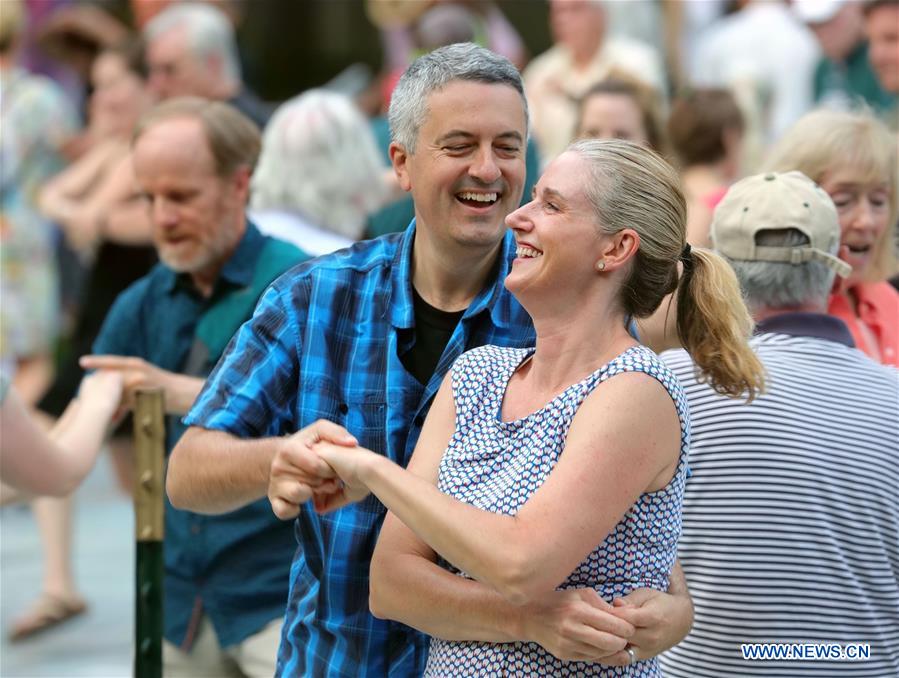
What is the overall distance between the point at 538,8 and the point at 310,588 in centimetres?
976

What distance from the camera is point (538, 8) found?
12.1 meters

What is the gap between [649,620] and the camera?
8.21 ft

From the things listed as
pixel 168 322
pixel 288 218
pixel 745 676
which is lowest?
pixel 745 676

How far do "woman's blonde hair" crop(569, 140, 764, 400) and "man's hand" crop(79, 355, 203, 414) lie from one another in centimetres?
150

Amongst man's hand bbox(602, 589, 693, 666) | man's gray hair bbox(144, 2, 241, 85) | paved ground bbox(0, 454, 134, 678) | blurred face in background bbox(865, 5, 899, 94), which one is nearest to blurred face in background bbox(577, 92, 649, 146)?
blurred face in background bbox(865, 5, 899, 94)

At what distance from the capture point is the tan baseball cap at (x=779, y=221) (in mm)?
3223

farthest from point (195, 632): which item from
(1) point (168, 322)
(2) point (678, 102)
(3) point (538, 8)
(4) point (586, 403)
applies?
(3) point (538, 8)

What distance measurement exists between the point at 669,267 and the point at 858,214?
134 cm

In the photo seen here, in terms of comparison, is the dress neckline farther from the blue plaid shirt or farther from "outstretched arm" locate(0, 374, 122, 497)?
"outstretched arm" locate(0, 374, 122, 497)

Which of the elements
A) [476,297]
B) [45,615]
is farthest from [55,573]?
[476,297]

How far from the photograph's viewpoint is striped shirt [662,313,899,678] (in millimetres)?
3012

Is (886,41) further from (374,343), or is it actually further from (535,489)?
(535,489)

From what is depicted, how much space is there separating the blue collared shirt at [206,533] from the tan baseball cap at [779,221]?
1441 mm

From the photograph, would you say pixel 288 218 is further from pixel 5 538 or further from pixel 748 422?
pixel 5 538
